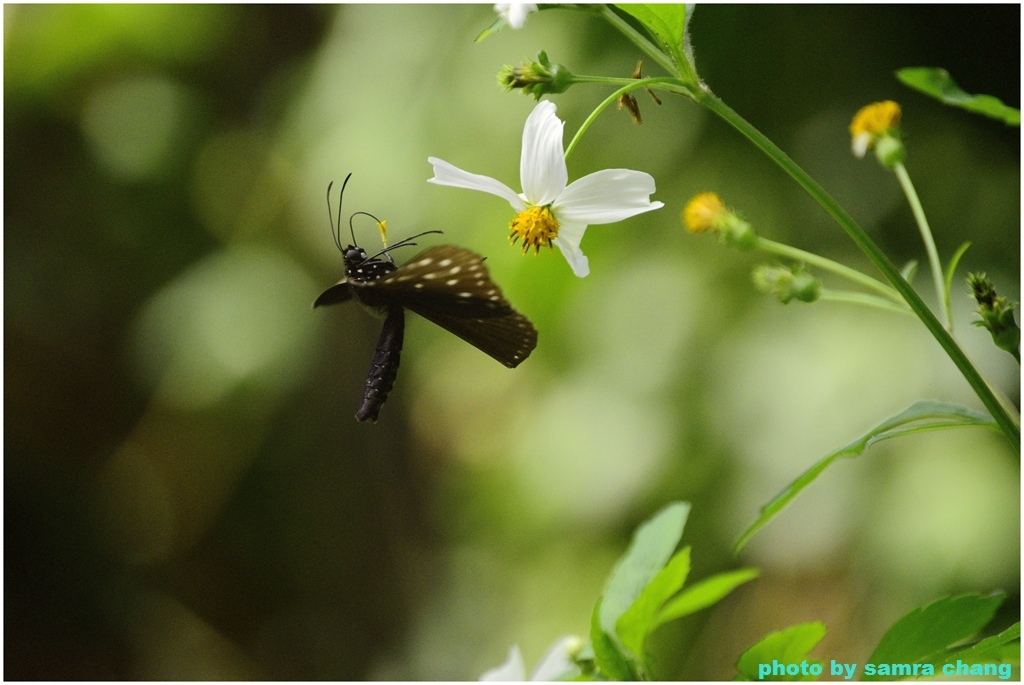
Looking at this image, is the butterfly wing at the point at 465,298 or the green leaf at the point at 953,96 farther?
the butterfly wing at the point at 465,298

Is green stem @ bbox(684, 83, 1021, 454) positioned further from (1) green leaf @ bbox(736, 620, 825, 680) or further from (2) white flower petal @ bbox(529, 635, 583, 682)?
(2) white flower petal @ bbox(529, 635, 583, 682)

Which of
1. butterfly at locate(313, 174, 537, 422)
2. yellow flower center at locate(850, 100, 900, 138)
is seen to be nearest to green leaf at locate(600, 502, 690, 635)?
butterfly at locate(313, 174, 537, 422)

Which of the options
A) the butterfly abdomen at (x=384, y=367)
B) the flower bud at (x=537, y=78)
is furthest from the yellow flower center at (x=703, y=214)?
the butterfly abdomen at (x=384, y=367)

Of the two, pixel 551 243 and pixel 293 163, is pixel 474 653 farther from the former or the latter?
pixel 551 243

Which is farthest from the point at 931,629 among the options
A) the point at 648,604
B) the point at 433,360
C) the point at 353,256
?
the point at 433,360

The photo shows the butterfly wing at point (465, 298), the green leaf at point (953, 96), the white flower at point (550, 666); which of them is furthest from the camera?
the white flower at point (550, 666)

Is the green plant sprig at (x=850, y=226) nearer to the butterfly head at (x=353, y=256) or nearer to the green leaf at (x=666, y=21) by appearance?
the green leaf at (x=666, y=21)
